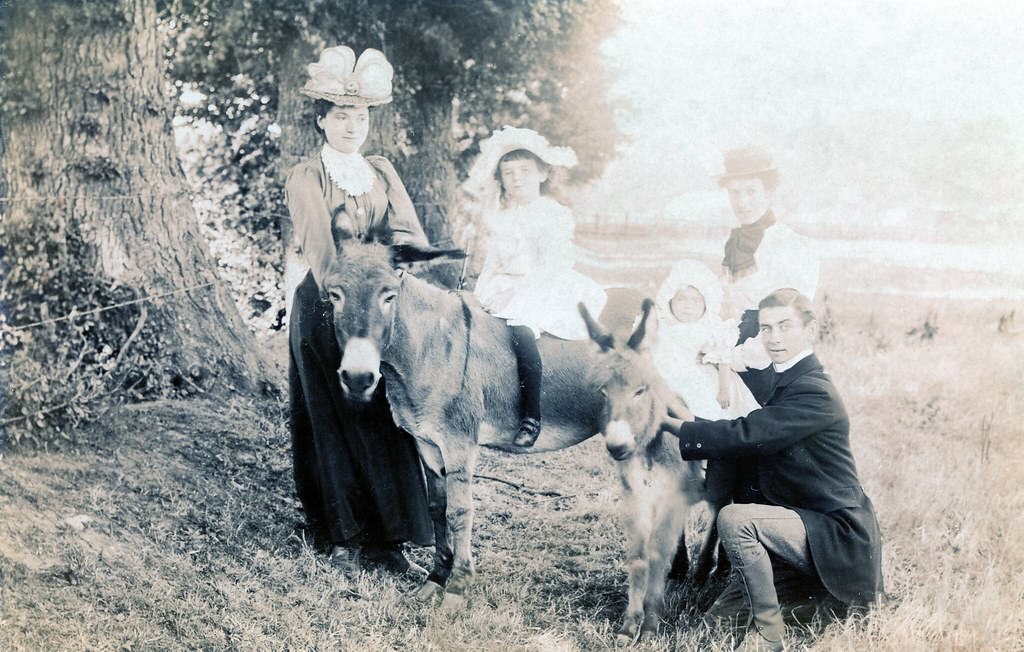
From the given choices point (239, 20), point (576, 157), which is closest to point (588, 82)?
point (576, 157)

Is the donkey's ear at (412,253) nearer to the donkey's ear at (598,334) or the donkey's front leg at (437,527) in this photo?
the donkey's ear at (598,334)

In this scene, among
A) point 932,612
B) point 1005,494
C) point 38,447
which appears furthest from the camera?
point 38,447

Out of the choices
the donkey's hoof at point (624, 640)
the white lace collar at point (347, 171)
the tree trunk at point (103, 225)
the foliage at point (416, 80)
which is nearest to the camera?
the donkey's hoof at point (624, 640)

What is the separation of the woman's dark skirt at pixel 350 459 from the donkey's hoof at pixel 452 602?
0.32 metres

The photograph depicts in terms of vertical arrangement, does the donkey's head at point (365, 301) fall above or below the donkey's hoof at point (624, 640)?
above

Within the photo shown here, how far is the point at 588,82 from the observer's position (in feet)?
14.9

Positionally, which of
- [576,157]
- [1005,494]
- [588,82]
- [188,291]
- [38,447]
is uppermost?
[588,82]

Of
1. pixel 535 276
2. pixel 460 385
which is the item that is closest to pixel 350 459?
pixel 460 385

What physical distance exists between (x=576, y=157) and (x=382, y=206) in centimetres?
102

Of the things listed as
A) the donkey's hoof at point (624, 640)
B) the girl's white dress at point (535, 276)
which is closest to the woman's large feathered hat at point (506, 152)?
the girl's white dress at point (535, 276)

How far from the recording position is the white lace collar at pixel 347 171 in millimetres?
4309

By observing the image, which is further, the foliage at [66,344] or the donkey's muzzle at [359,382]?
the foliage at [66,344]

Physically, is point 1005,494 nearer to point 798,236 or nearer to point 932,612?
point 932,612

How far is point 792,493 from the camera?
3.94 metres
